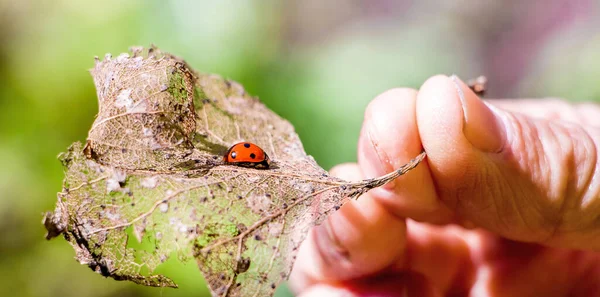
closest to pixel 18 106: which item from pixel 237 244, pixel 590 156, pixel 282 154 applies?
pixel 282 154

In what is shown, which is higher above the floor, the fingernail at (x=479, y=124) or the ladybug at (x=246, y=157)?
the ladybug at (x=246, y=157)

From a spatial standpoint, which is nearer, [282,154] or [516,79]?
[282,154]

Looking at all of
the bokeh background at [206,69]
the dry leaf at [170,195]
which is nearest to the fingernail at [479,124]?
the dry leaf at [170,195]

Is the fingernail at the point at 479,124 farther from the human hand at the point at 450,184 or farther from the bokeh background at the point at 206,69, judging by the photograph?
the bokeh background at the point at 206,69

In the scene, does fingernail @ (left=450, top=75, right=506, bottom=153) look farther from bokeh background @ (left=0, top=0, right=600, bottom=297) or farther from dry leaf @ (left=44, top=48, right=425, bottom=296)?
bokeh background @ (left=0, top=0, right=600, bottom=297)

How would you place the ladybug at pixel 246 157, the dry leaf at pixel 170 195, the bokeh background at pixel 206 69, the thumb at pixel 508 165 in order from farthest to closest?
the bokeh background at pixel 206 69, the thumb at pixel 508 165, the ladybug at pixel 246 157, the dry leaf at pixel 170 195

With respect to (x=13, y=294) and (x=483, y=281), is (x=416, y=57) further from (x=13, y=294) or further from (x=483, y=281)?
(x=13, y=294)

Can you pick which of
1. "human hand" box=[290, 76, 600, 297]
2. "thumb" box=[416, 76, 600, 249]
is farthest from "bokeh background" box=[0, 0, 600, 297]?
"thumb" box=[416, 76, 600, 249]

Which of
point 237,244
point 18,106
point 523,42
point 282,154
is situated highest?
point 18,106
